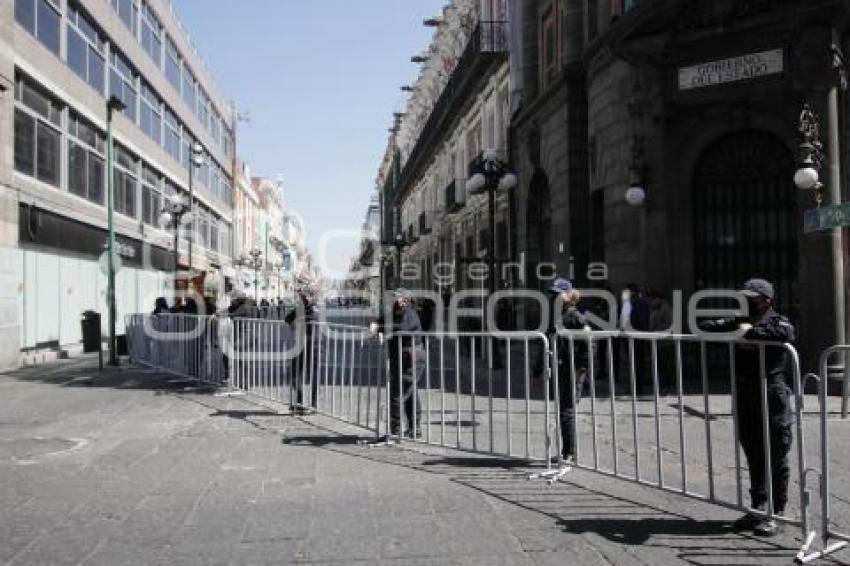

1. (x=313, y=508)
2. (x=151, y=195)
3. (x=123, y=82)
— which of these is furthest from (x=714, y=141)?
(x=151, y=195)

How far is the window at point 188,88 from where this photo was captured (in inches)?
1833

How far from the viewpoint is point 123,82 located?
31500 mm

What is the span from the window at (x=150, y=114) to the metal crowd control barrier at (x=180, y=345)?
17.4m

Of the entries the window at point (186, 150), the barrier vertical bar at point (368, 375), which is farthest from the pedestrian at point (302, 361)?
the window at point (186, 150)

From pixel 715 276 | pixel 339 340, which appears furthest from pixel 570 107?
pixel 339 340

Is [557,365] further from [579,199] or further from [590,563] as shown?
[579,199]

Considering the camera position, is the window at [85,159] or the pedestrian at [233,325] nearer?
the pedestrian at [233,325]

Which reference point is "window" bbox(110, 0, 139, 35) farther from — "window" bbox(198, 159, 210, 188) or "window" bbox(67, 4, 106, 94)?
"window" bbox(198, 159, 210, 188)

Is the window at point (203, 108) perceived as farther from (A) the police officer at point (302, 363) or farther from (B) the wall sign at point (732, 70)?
(A) the police officer at point (302, 363)

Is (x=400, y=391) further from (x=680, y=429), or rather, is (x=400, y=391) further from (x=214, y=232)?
(x=214, y=232)

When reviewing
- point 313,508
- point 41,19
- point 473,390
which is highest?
point 41,19

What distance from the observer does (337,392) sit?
10.4m

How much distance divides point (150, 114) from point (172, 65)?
7.38 m

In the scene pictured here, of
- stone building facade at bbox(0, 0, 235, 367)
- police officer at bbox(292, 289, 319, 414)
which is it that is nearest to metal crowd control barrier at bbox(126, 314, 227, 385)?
stone building facade at bbox(0, 0, 235, 367)
